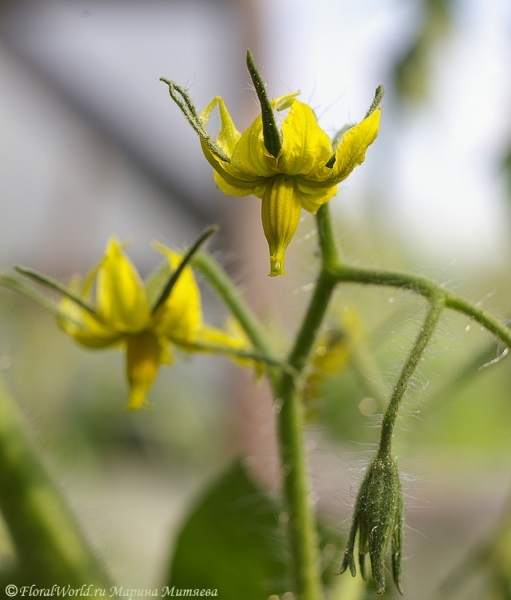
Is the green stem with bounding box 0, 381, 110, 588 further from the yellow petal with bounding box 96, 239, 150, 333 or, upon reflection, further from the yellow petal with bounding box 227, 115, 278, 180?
the yellow petal with bounding box 227, 115, 278, 180

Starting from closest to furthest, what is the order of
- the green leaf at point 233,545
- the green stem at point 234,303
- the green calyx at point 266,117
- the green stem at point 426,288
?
the green calyx at point 266,117 < the green stem at point 426,288 < the green stem at point 234,303 < the green leaf at point 233,545

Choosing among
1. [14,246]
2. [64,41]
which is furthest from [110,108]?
[14,246]

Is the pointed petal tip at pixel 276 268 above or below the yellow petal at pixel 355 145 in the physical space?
below

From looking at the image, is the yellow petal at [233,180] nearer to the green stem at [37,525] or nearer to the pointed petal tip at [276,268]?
the pointed petal tip at [276,268]

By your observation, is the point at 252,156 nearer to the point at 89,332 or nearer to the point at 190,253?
the point at 190,253

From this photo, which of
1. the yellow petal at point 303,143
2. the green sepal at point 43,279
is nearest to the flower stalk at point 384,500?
the yellow petal at point 303,143

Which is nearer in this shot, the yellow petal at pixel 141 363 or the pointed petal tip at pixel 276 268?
the pointed petal tip at pixel 276 268
